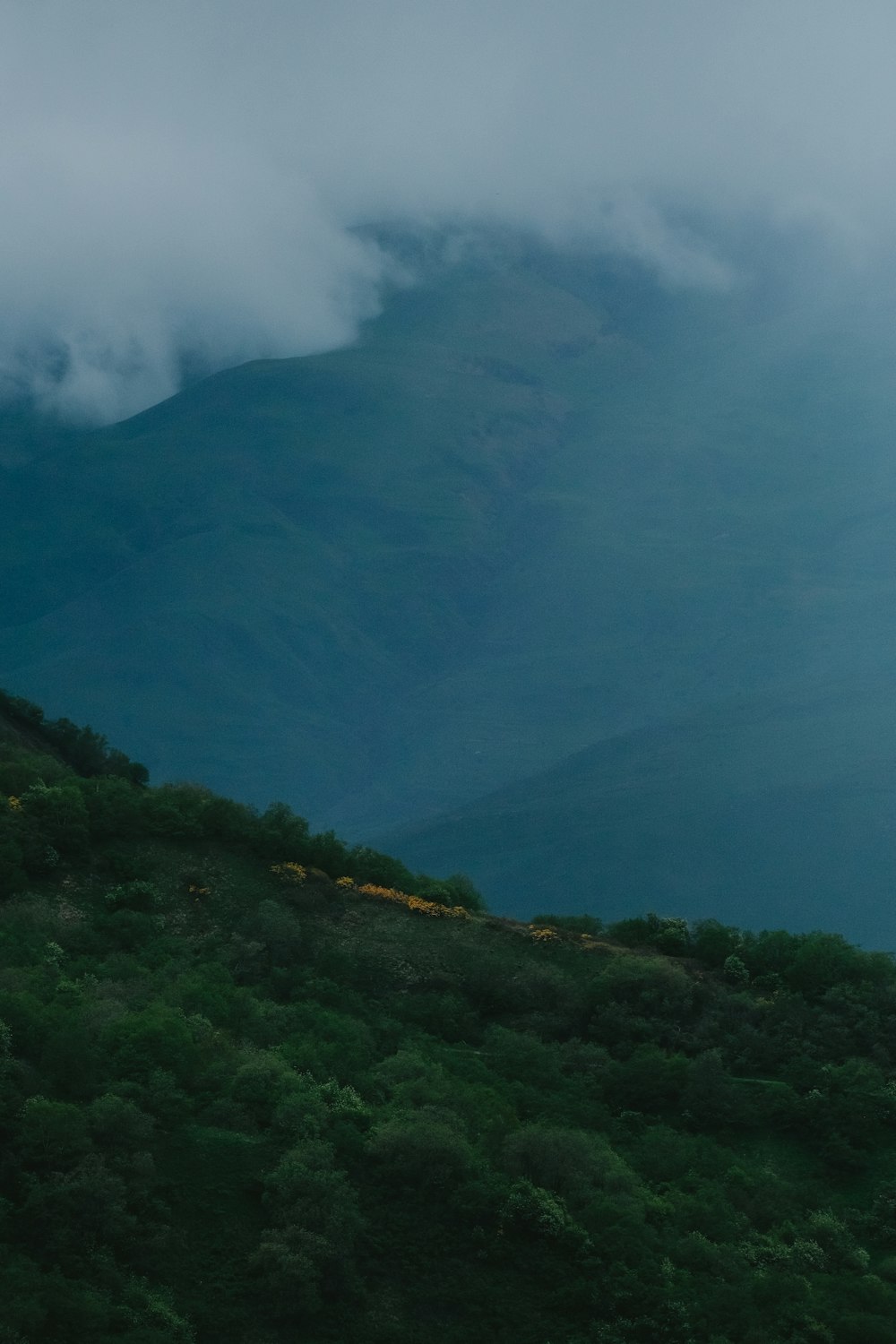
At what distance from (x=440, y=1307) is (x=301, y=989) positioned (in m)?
12.6

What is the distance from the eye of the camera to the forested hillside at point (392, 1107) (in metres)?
23.1

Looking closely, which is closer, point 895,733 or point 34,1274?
point 34,1274

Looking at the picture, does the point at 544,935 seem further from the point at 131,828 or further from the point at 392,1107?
the point at 392,1107

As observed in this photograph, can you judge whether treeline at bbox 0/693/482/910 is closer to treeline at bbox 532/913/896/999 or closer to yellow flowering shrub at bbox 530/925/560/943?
yellow flowering shrub at bbox 530/925/560/943

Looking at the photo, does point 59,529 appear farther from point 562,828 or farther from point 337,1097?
point 337,1097

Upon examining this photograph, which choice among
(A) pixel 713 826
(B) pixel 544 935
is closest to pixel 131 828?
(B) pixel 544 935

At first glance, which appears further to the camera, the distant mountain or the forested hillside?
the distant mountain

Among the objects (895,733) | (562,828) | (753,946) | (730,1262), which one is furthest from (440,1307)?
(895,733)

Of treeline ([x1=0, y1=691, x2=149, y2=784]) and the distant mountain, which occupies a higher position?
the distant mountain

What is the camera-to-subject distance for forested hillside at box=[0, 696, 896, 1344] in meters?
23.1

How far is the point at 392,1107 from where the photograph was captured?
28641mm

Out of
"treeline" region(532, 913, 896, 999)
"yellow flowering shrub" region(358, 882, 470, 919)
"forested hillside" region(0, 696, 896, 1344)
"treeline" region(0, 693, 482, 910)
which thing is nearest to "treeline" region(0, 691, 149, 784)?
"treeline" region(0, 693, 482, 910)

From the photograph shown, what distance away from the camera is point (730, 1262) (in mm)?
25016

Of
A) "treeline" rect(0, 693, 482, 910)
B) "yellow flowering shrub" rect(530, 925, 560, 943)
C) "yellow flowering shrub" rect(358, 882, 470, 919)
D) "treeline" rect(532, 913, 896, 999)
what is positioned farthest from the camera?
"yellow flowering shrub" rect(358, 882, 470, 919)
